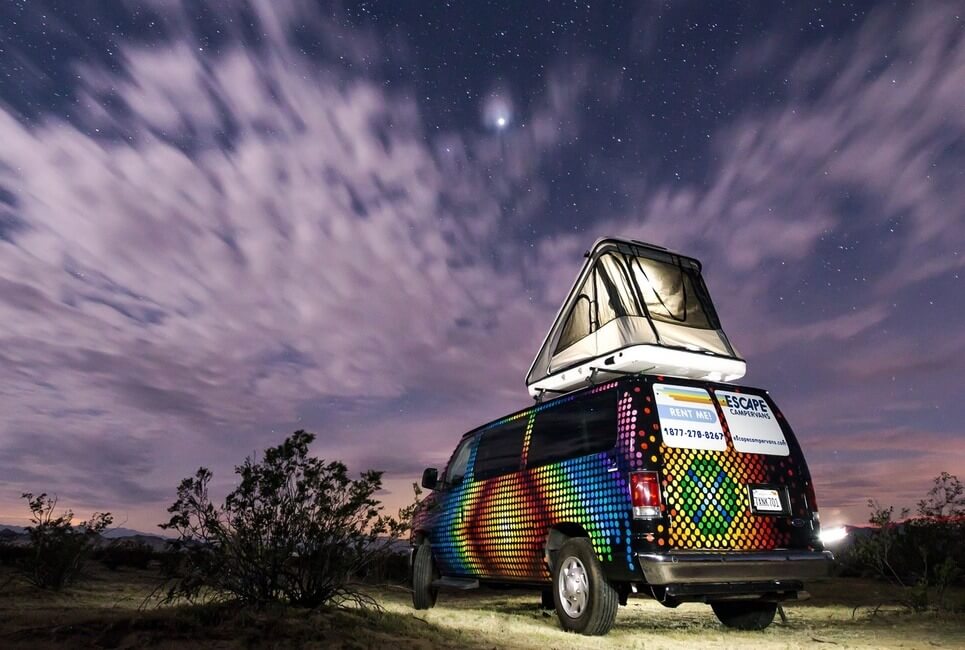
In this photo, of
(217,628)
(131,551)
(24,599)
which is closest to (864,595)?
(217,628)

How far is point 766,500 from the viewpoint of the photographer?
5.54 meters

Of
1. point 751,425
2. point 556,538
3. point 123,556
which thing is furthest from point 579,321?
point 123,556

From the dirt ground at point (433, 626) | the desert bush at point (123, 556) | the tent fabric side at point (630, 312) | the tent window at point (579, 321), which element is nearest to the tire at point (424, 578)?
the dirt ground at point (433, 626)

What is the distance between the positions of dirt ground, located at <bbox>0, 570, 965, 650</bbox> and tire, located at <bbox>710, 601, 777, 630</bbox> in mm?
186

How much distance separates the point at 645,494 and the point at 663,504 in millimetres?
154

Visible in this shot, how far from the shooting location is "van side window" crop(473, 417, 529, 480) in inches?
273

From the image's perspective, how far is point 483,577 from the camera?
726cm

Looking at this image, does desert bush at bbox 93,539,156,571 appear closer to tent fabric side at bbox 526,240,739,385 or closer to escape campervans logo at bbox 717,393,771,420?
tent fabric side at bbox 526,240,739,385

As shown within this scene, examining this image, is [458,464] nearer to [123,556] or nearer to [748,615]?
[748,615]

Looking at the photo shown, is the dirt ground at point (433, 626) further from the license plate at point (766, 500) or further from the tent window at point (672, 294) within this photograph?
the tent window at point (672, 294)

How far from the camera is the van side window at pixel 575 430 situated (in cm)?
562

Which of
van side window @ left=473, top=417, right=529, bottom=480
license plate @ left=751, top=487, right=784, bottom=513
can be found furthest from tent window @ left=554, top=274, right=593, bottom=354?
license plate @ left=751, top=487, right=784, bottom=513

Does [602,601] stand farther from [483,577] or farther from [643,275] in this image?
[643,275]

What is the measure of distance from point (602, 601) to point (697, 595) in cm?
72
